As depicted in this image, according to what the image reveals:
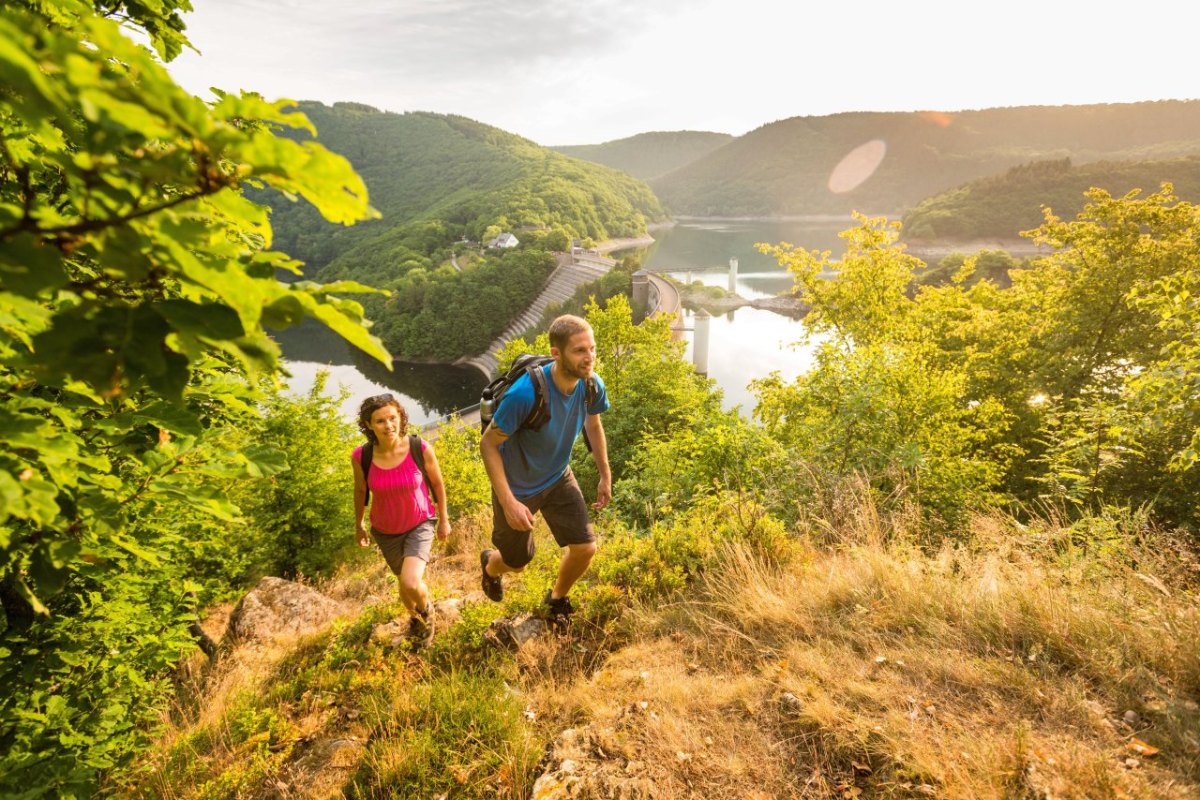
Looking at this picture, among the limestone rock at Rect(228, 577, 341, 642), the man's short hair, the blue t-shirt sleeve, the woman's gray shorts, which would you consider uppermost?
the man's short hair

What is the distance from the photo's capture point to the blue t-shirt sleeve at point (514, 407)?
3031 millimetres

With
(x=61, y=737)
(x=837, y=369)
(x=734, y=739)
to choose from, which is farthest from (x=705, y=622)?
(x=837, y=369)

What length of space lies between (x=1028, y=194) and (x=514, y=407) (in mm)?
98755

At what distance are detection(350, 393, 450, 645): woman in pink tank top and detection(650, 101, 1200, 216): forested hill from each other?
16027cm

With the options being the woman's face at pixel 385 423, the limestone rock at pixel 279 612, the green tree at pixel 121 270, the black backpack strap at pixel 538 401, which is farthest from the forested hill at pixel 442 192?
the green tree at pixel 121 270

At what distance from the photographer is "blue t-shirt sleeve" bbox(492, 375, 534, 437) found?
9.95ft

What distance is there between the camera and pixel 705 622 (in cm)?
329

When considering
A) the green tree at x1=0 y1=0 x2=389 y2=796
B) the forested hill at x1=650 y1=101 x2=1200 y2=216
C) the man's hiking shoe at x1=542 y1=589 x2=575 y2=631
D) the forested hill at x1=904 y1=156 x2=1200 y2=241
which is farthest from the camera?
the forested hill at x1=650 y1=101 x2=1200 y2=216

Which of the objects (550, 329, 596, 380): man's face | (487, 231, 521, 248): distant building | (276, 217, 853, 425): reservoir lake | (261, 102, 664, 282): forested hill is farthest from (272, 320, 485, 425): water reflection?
(550, 329, 596, 380): man's face

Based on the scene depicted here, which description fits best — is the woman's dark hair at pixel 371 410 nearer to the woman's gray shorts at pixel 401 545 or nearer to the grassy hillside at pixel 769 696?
the woman's gray shorts at pixel 401 545

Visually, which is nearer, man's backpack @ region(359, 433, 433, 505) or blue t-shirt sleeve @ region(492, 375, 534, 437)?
blue t-shirt sleeve @ region(492, 375, 534, 437)

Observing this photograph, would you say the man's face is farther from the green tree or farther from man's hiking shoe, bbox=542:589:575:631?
the green tree

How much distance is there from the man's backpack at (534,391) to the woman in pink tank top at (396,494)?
76 cm

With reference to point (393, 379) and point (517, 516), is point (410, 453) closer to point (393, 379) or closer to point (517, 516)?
point (517, 516)
